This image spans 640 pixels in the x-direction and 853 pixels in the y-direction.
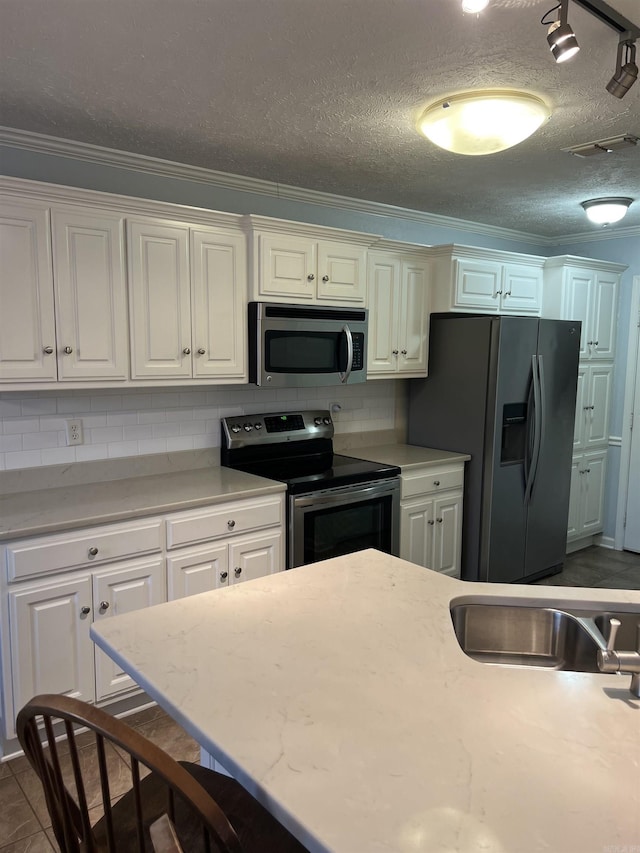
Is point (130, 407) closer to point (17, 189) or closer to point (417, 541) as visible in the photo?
point (17, 189)

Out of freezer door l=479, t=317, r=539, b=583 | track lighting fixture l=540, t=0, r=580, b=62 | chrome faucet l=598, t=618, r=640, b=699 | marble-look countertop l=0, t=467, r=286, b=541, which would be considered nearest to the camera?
chrome faucet l=598, t=618, r=640, b=699

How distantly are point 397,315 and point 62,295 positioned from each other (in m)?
1.97

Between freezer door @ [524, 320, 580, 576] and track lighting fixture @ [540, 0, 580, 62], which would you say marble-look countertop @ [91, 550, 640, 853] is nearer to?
track lighting fixture @ [540, 0, 580, 62]

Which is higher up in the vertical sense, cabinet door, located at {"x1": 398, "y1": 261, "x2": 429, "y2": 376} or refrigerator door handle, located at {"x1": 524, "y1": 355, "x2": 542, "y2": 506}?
cabinet door, located at {"x1": 398, "y1": 261, "x2": 429, "y2": 376}

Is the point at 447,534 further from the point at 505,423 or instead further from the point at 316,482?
the point at 316,482

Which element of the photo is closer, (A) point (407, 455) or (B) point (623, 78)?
(B) point (623, 78)

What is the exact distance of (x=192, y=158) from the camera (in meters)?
2.90

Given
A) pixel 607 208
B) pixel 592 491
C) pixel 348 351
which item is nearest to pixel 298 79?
pixel 348 351

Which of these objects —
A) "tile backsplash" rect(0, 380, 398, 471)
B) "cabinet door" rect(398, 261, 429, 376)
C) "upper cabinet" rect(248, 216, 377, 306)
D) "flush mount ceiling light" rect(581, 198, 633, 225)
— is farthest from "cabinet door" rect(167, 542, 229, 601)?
"flush mount ceiling light" rect(581, 198, 633, 225)

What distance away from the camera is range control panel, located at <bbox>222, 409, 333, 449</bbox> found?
3322 mm

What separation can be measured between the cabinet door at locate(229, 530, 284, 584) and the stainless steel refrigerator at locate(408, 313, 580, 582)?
147 centimetres

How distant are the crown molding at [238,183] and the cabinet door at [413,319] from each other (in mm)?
502

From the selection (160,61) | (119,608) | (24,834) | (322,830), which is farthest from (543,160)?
(24,834)

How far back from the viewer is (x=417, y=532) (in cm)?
362
